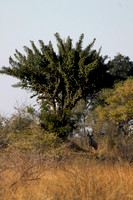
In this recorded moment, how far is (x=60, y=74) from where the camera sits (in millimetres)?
27359

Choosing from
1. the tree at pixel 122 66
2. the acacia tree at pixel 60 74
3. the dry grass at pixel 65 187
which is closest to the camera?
the dry grass at pixel 65 187

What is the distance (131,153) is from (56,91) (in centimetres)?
1007

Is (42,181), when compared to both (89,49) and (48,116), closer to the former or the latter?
(48,116)

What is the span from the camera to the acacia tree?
25.4 metres

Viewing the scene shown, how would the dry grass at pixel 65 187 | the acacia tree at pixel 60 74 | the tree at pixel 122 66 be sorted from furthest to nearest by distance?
the tree at pixel 122 66, the acacia tree at pixel 60 74, the dry grass at pixel 65 187

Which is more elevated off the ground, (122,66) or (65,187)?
(122,66)

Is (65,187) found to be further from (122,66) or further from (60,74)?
(122,66)

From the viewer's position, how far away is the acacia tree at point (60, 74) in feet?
83.4

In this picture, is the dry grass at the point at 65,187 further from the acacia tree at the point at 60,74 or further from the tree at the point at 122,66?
the tree at the point at 122,66

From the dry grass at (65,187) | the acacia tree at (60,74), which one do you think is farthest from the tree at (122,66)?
the dry grass at (65,187)

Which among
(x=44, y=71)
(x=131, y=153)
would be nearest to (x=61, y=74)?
(x=44, y=71)

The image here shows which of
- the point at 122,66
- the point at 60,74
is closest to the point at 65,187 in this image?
the point at 60,74

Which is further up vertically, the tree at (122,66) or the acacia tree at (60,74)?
the tree at (122,66)

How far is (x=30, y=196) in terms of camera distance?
279 inches
